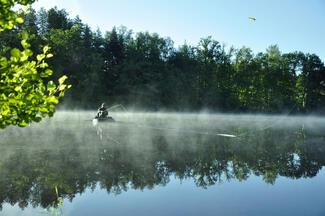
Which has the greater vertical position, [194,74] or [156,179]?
[194,74]

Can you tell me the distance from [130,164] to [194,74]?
91.4m

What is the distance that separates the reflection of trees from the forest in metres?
68.1

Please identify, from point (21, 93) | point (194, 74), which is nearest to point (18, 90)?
point (21, 93)

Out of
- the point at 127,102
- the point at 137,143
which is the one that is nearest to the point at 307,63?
the point at 127,102

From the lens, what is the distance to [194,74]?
111 metres

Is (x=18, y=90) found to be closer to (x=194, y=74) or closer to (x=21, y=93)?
(x=21, y=93)

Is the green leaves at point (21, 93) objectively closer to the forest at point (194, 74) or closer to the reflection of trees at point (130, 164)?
the reflection of trees at point (130, 164)

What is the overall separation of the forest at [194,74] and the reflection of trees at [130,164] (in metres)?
68.1

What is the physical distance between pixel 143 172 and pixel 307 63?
346ft

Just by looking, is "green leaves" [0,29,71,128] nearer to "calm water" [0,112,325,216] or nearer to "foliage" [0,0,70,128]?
"foliage" [0,0,70,128]

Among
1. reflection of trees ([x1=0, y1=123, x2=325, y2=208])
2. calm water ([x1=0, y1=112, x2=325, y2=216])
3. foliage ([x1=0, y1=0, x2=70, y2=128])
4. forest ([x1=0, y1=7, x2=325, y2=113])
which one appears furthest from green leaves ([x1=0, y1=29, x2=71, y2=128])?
forest ([x1=0, y1=7, x2=325, y2=113])

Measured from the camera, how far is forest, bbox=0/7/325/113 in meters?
100

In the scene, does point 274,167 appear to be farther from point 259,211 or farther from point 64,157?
point 64,157

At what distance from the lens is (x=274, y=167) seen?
21969 millimetres
